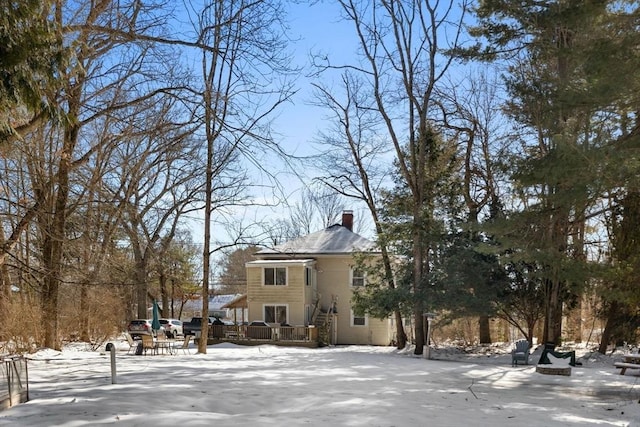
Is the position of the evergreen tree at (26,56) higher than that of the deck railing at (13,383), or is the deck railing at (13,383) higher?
the evergreen tree at (26,56)

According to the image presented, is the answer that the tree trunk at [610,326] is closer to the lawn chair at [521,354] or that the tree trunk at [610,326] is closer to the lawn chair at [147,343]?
the lawn chair at [521,354]

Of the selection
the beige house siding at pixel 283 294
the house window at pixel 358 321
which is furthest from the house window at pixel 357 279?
the beige house siding at pixel 283 294

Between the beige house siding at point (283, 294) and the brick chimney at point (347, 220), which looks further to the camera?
the brick chimney at point (347, 220)

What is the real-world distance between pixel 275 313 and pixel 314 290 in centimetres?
276

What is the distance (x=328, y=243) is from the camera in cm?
3547

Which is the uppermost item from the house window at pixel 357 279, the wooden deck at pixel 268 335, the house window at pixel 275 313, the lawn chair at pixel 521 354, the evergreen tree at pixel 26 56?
the evergreen tree at pixel 26 56

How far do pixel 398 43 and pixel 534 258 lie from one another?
527 inches

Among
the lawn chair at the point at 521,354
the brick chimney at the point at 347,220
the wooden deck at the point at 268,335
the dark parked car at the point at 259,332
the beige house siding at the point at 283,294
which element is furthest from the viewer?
the brick chimney at the point at 347,220

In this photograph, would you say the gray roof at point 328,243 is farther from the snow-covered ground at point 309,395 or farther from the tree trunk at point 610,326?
the snow-covered ground at point 309,395

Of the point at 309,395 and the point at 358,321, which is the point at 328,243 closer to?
the point at 358,321

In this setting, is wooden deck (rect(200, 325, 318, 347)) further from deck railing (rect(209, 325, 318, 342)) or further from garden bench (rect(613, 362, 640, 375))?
garden bench (rect(613, 362, 640, 375))

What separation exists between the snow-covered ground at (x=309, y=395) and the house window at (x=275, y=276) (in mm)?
15037

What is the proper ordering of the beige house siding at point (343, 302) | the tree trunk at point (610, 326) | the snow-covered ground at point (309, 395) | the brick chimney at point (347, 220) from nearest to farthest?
the snow-covered ground at point (309, 395) < the tree trunk at point (610, 326) < the beige house siding at point (343, 302) < the brick chimney at point (347, 220)

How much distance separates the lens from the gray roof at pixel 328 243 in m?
34.2
